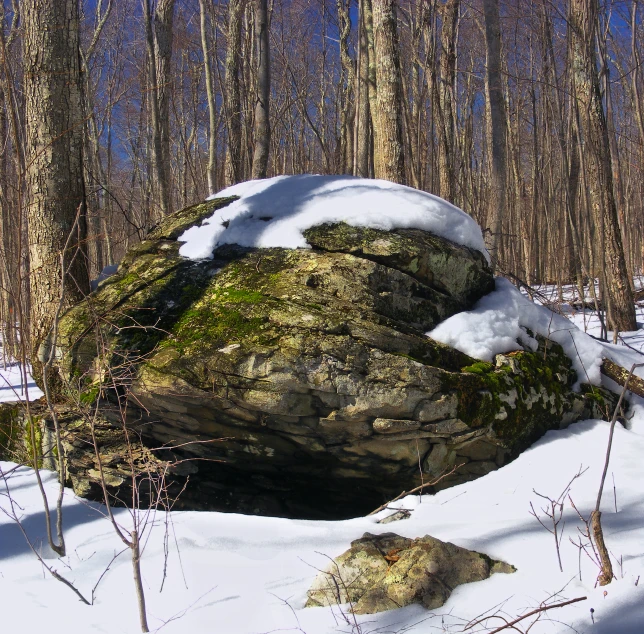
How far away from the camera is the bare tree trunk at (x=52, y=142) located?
4.63 meters

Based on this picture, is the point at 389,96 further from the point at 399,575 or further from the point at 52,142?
the point at 399,575

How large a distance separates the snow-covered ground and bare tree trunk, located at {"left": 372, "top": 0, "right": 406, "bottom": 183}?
2.28 metres

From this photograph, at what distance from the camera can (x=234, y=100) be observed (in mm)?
9992

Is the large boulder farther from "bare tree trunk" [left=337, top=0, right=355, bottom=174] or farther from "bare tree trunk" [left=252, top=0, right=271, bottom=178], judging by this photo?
"bare tree trunk" [left=337, top=0, right=355, bottom=174]

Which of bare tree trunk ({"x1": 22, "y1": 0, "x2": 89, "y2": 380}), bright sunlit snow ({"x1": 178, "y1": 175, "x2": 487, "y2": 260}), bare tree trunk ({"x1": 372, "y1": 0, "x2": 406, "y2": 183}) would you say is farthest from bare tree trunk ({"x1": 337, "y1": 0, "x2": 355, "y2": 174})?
bright sunlit snow ({"x1": 178, "y1": 175, "x2": 487, "y2": 260})

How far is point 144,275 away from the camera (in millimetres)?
4352

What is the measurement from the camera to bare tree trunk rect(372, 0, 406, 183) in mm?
6418

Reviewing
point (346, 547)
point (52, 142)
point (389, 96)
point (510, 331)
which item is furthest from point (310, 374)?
point (389, 96)

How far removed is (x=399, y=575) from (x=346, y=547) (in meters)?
0.50

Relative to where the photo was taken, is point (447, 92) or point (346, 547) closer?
point (346, 547)

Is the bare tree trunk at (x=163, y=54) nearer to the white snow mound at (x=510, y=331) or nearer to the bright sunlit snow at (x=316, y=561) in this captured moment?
the white snow mound at (x=510, y=331)

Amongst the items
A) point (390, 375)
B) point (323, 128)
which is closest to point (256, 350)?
point (390, 375)

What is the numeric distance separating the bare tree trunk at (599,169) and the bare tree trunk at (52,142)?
6.21 m

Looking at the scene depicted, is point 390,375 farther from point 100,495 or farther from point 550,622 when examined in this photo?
point 100,495
